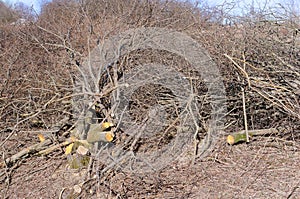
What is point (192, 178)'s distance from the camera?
310 centimetres

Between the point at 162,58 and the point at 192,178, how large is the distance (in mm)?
1382

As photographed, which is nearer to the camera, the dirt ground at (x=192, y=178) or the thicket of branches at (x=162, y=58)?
the dirt ground at (x=192, y=178)

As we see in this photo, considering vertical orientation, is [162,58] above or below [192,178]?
above

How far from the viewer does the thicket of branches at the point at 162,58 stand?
3.57 m

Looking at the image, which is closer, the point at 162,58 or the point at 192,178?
the point at 192,178

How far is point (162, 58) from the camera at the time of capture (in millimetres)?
3938

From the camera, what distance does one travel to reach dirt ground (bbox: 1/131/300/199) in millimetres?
2859

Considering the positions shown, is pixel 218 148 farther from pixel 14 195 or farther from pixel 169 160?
pixel 14 195

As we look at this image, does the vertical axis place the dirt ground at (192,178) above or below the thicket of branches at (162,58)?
below

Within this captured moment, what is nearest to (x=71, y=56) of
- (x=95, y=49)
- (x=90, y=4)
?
(x=95, y=49)

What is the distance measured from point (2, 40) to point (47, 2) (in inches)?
34.1

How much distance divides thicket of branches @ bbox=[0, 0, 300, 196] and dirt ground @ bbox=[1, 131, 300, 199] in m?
0.25

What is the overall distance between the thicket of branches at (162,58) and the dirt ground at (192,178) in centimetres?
25

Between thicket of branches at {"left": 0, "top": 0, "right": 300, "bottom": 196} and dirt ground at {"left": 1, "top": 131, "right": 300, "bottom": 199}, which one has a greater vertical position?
thicket of branches at {"left": 0, "top": 0, "right": 300, "bottom": 196}
